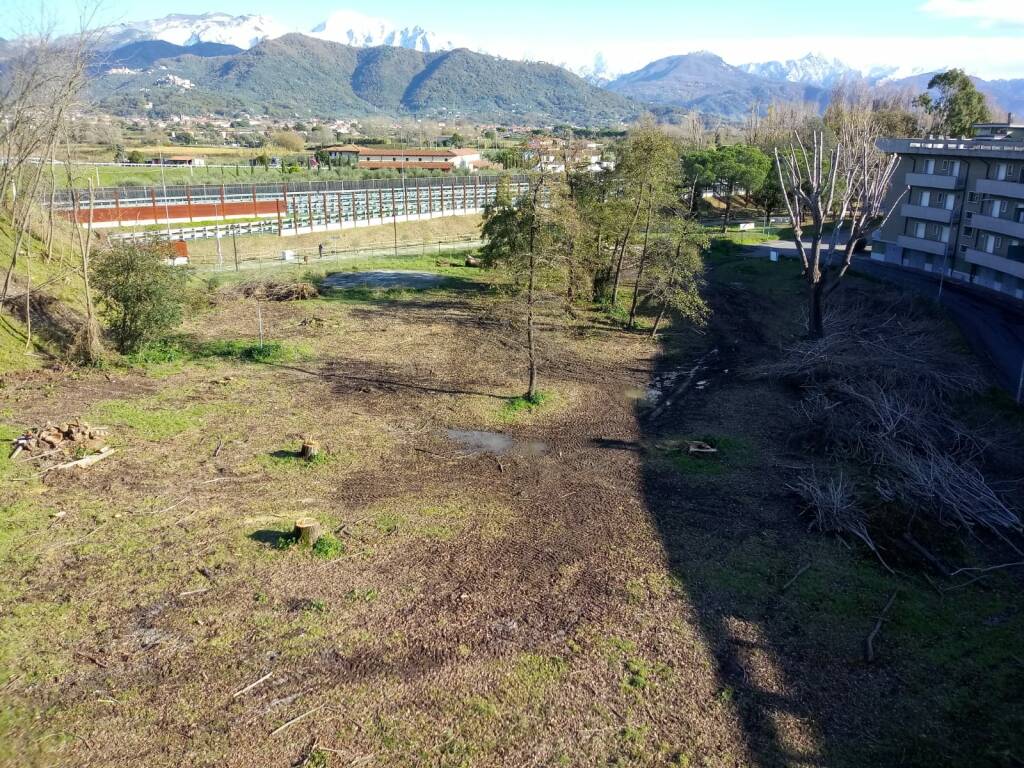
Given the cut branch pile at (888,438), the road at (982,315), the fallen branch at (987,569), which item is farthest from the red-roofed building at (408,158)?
the fallen branch at (987,569)

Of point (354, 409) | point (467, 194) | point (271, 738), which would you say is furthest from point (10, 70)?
point (467, 194)

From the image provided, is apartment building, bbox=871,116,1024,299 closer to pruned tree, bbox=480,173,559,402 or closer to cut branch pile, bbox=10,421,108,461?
pruned tree, bbox=480,173,559,402

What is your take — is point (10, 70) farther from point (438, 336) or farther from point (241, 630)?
point (241, 630)

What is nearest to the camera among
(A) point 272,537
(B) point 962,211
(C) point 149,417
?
(A) point 272,537

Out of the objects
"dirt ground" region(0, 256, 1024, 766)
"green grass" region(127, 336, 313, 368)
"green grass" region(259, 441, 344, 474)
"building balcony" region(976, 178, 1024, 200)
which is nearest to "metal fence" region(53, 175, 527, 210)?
"green grass" region(127, 336, 313, 368)

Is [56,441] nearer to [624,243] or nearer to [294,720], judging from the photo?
[294,720]

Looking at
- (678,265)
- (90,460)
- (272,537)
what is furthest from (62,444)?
(678,265)
